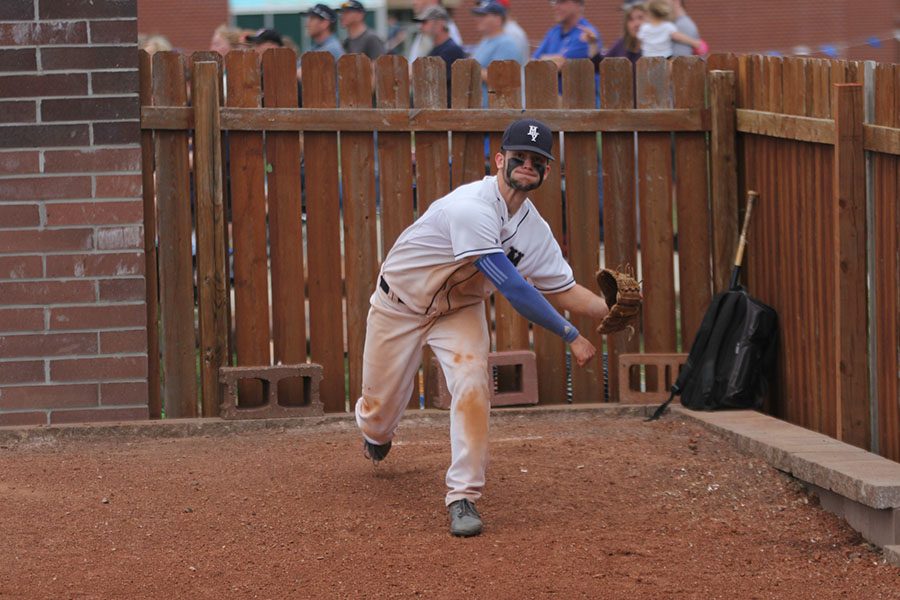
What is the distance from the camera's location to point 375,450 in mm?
7453

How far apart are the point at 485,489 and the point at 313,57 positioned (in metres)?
3.04

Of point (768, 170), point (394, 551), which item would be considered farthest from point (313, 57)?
point (394, 551)

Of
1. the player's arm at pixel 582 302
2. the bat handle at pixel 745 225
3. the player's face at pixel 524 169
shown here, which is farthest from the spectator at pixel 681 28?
the player's face at pixel 524 169

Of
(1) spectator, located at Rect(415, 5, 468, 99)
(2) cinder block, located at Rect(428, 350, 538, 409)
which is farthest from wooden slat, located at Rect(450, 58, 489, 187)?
(1) spectator, located at Rect(415, 5, 468, 99)

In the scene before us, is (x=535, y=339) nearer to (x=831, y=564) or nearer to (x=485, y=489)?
(x=485, y=489)

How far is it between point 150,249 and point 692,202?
3.28 meters

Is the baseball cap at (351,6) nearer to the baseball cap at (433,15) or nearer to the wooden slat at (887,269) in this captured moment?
the baseball cap at (433,15)

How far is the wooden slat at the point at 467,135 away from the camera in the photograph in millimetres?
8953

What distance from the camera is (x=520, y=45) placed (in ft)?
40.7

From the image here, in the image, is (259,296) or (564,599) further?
(259,296)

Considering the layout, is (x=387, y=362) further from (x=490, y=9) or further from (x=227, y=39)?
(x=227, y=39)

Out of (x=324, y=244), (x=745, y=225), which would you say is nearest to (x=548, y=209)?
(x=745, y=225)

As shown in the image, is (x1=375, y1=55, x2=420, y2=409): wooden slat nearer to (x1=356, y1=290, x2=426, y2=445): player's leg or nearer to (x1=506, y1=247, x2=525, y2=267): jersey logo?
(x1=356, y1=290, x2=426, y2=445): player's leg

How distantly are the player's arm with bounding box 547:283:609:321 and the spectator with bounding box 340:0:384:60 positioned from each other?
5.13m
